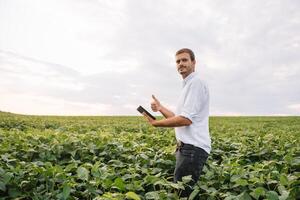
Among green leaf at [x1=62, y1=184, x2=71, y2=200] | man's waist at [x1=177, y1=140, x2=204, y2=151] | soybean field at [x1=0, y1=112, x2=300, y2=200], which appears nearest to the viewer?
green leaf at [x1=62, y1=184, x2=71, y2=200]

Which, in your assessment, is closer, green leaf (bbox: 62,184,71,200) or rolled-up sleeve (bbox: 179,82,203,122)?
green leaf (bbox: 62,184,71,200)

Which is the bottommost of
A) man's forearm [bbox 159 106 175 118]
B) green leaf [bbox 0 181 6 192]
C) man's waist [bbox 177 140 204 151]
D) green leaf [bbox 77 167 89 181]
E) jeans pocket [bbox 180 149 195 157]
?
green leaf [bbox 0 181 6 192]

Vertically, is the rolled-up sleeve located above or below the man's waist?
above

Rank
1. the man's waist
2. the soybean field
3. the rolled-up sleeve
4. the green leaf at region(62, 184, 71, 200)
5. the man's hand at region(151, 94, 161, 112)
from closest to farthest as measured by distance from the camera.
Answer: the green leaf at region(62, 184, 71, 200)
the soybean field
the rolled-up sleeve
the man's waist
the man's hand at region(151, 94, 161, 112)

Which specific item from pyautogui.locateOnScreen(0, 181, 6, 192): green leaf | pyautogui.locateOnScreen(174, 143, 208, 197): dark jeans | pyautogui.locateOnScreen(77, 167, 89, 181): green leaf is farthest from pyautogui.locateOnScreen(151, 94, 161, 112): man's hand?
pyautogui.locateOnScreen(0, 181, 6, 192): green leaf

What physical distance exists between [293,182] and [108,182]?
1759 mm

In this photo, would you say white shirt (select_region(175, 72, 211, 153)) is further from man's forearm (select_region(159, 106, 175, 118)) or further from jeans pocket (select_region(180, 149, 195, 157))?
man's forearm (select_region(159, 106, 175, 118))

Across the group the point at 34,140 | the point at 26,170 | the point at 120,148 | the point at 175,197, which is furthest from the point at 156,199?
the point at 34,140

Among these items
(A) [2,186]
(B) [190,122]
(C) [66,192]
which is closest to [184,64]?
(B) [190,122]

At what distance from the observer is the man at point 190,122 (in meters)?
3.88

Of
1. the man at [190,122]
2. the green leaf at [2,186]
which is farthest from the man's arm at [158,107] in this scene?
the green leaf at [2,186]

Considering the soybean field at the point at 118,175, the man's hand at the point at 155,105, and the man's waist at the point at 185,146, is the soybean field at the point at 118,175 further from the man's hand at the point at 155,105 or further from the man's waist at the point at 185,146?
the man's hand at the point at 155,105

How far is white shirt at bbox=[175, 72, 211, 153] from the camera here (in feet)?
12.7

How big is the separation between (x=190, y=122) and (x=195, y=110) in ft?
0.43
